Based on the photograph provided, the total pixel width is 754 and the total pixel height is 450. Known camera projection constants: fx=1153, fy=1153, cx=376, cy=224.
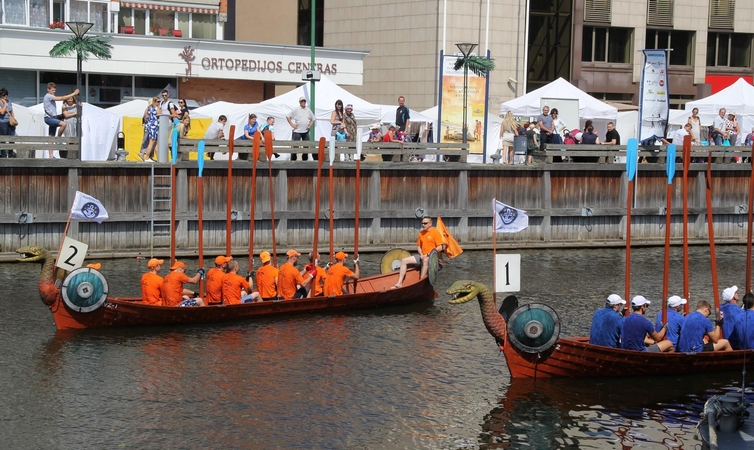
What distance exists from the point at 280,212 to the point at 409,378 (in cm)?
1316

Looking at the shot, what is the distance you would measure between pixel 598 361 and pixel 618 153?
57.2 ft

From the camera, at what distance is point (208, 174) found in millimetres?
31625

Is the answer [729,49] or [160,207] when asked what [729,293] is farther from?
[729,49]

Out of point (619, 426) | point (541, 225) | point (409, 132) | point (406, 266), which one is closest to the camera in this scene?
point (619, 426)

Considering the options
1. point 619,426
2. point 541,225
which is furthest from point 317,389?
point 541,225

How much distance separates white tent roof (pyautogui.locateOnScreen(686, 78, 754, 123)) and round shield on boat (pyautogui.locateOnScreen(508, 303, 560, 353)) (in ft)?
80.4

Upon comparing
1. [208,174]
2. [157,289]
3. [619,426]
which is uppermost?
[208,174]

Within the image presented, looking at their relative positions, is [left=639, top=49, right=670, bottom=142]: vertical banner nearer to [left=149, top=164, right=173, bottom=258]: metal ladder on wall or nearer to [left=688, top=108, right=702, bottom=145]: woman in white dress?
[left=688, top=108, right=702, bottom=145]: woman in white dress

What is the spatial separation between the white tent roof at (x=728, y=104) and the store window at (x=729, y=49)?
16.6 m

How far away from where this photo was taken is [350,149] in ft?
109

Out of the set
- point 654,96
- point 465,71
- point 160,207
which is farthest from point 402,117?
point 160,207

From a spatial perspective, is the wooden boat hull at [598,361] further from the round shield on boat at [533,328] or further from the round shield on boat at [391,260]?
the round shield on boat at [391,260]

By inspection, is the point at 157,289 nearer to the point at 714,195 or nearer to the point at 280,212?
the point at 280,212

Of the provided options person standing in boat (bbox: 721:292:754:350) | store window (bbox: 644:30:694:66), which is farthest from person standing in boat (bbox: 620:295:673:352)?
store window (bbox: 644:30:694:66)
